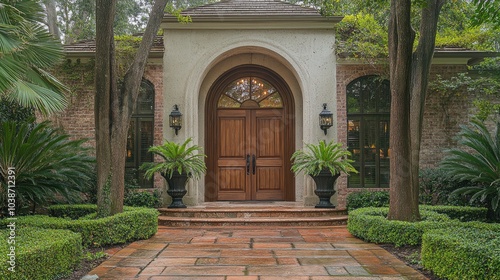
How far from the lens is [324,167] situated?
10.1 m

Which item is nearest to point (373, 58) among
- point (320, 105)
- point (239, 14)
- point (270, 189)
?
point (320, 105)

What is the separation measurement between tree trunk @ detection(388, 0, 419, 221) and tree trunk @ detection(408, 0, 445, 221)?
12.7 inches

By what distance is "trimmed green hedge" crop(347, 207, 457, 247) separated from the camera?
6.50 meters

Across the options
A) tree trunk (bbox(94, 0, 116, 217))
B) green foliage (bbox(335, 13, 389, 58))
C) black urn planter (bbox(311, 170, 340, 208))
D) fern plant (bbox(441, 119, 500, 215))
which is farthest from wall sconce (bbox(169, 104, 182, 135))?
fern plant (bbox(441, 119, 500, 215))

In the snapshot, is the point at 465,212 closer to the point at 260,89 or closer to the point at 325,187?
the point at 325,187

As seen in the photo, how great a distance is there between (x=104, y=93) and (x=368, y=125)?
22.1 ft

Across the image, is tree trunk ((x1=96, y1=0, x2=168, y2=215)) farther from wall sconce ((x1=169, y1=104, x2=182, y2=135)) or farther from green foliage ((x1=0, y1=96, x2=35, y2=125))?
green foliage ((x1=0, y1=96, x2=35, y2=125))

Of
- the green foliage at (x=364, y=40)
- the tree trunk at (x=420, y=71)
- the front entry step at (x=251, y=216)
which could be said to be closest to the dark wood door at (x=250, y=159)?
the front entry step at (x=251, y=216)

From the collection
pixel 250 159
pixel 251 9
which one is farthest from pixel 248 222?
pixel 251 9

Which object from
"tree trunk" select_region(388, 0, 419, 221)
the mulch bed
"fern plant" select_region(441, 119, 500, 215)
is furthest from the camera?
"fern plant" select_region(441, 119, 500, 215)

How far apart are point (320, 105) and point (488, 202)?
4258 mm

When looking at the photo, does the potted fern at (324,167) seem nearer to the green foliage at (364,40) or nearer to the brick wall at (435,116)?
the brick wall at (435,116)

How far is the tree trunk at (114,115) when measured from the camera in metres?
7.19

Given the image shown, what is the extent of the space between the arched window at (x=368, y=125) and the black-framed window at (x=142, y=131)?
196 inches
